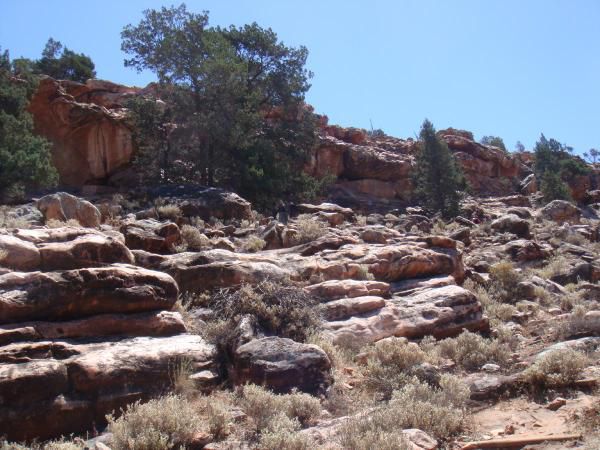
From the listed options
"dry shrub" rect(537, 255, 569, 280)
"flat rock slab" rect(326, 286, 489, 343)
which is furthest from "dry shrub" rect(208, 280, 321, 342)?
"dry shrub" rect(537, 255, 569, 280)

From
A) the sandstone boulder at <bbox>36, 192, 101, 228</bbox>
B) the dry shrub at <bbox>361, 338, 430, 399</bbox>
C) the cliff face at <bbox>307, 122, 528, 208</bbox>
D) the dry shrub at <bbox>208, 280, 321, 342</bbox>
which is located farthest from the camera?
the cliff face at <bbox>307, 122, 528, 208</bbox>

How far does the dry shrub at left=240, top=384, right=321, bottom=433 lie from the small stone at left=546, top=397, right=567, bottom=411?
243cm

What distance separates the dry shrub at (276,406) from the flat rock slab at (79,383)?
3.32ft

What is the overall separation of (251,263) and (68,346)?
12.9 feet

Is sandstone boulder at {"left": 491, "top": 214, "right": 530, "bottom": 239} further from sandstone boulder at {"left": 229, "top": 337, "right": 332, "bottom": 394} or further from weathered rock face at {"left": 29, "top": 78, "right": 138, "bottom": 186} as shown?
weathered rock face at {"left": 29, "top": 78, "right": 138, "bottom": 186}

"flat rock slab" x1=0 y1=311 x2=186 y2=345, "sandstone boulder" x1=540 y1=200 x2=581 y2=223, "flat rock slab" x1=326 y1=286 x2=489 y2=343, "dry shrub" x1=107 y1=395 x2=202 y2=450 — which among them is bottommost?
"dry shrub" x1=107 y1=395 x2=202 y2=450

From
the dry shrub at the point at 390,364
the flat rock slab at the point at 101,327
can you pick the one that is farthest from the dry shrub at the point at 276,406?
the flat rock slab at the point at 101,327

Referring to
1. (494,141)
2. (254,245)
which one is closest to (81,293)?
(254,245)

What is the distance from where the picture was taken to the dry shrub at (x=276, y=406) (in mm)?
5578

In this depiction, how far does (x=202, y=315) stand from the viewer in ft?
27.1

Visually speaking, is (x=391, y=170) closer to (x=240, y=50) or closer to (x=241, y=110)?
(x=240, y=50)

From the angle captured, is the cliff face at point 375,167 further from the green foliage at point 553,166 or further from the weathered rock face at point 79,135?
the weathered rock face at point 79,135

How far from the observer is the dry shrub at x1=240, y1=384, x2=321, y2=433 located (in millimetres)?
5578

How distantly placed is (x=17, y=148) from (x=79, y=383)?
48.8 feet
